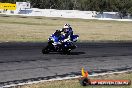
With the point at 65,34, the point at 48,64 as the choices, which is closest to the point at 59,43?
the point at 65,34

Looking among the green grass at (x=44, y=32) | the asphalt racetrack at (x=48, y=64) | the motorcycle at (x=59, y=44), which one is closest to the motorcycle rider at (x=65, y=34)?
the motorcycle at (x=59, y=44)

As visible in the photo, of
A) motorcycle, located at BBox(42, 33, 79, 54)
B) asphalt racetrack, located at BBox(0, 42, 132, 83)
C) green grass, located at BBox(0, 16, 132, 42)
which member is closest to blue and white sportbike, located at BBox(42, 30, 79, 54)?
motorcycle, located at BBox(42, 33, 79, 54)

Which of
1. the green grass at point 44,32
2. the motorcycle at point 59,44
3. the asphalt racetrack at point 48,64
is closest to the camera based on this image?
the asphalt racetrack at point 48,64

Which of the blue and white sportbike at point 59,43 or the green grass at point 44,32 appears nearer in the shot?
the blue and white sportbike at point 59,43

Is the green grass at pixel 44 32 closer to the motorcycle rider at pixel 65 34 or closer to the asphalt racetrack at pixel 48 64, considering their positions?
the motorcycle rider at pixel 65 34

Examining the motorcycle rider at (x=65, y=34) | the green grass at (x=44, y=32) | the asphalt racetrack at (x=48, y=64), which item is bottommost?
the green grass at (x=44, y=32)

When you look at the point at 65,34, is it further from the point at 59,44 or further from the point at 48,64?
the point at 48,64

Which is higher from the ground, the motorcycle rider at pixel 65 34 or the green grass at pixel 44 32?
the motorcycle rider at pixel 65 34

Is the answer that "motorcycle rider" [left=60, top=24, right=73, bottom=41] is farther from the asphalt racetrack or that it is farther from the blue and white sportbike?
the asphalt racetrack

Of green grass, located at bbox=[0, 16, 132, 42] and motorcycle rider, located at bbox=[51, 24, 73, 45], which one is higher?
motorcycle rider, located at bbox=[51, 24, 73, 45]

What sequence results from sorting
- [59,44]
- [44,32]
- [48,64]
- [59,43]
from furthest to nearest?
[44,32] < [59,44] < [59,43] < [48,64]

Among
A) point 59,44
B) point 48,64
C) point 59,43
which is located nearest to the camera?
point 48,64

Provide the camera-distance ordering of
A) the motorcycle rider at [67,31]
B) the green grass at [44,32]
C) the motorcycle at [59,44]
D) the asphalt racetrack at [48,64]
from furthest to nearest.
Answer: the green grass at [44,32] → the motorcycle rider at [67,31] → the motorcycle at [59,44] → the asphalt racetrack at [48,64]

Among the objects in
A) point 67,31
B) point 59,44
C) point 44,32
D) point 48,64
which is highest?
point 67,31
